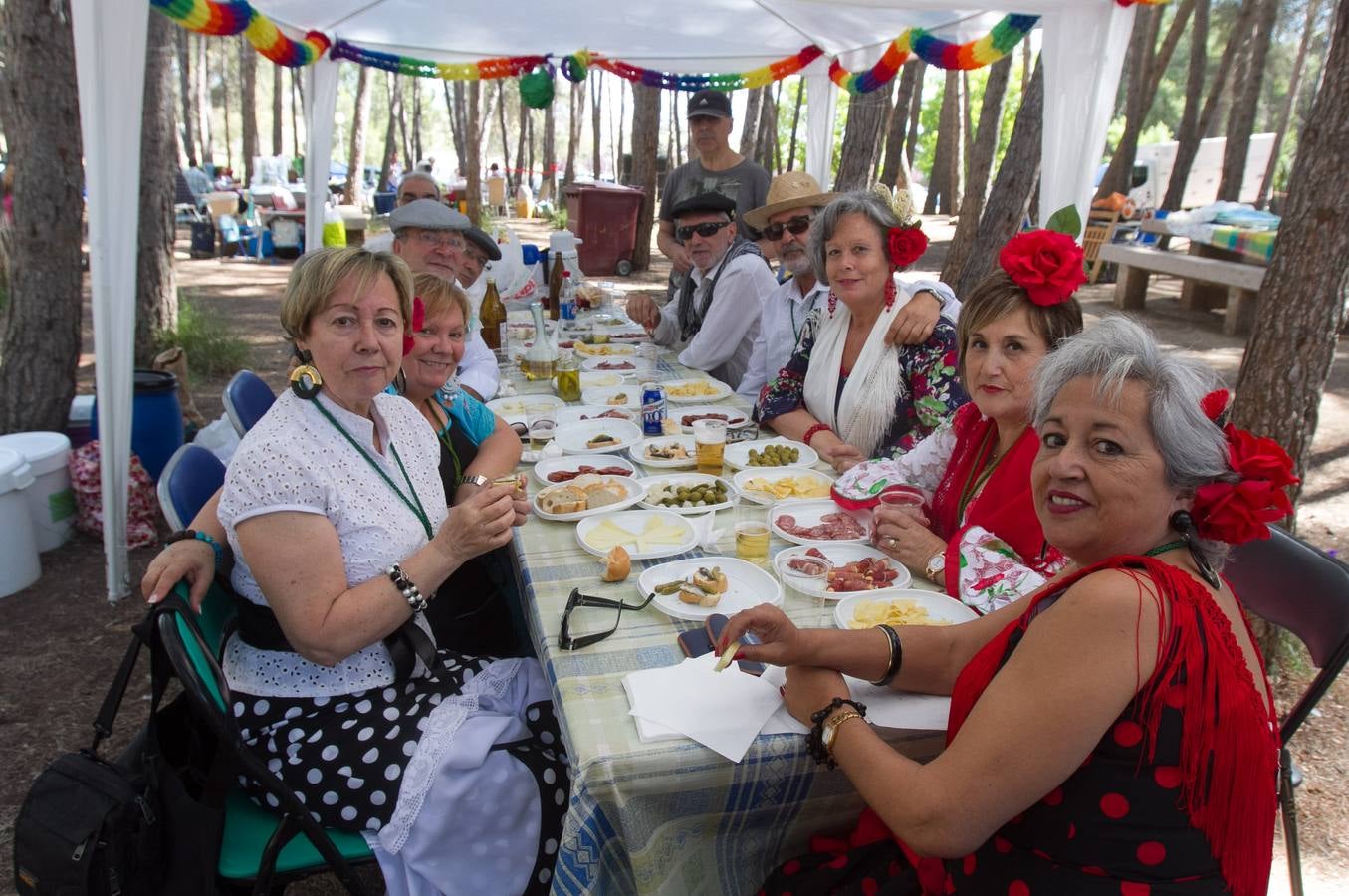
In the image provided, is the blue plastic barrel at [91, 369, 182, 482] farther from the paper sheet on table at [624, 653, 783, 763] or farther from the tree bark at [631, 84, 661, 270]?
the tree bark at [631, 84, 661, 270]

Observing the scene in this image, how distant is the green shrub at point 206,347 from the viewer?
7.41 meters

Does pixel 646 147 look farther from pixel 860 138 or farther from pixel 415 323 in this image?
pixel 415 323

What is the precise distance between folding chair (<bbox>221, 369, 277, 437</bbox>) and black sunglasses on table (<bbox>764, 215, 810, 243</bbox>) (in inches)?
107

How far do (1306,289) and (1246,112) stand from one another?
14.4m

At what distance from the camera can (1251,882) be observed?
1.29m

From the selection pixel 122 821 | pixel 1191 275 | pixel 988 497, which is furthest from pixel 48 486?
pixel 1191 275

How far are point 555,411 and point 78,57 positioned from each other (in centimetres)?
242

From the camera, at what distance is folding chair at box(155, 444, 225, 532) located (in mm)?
2104

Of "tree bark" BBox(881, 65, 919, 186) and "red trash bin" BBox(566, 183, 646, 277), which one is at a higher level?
"tree bark" BBox(881, 65, 919, 186)

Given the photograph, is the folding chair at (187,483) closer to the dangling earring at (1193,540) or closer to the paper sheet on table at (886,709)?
the paper sheet on table at (886,709)

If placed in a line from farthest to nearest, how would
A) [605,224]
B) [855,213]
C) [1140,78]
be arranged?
[1140,78]
[605,224]
[855,213]

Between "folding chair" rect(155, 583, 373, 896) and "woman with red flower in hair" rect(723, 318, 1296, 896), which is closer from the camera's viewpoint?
"woman with red flower in hair" rect(723, 318, 1296, 896)

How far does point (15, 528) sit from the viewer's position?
393 centimetres

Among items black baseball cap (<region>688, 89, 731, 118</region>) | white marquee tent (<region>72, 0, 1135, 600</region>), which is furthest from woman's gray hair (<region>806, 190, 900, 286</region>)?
black baseball cap (<region>688, 89, 731, 118</region>)
